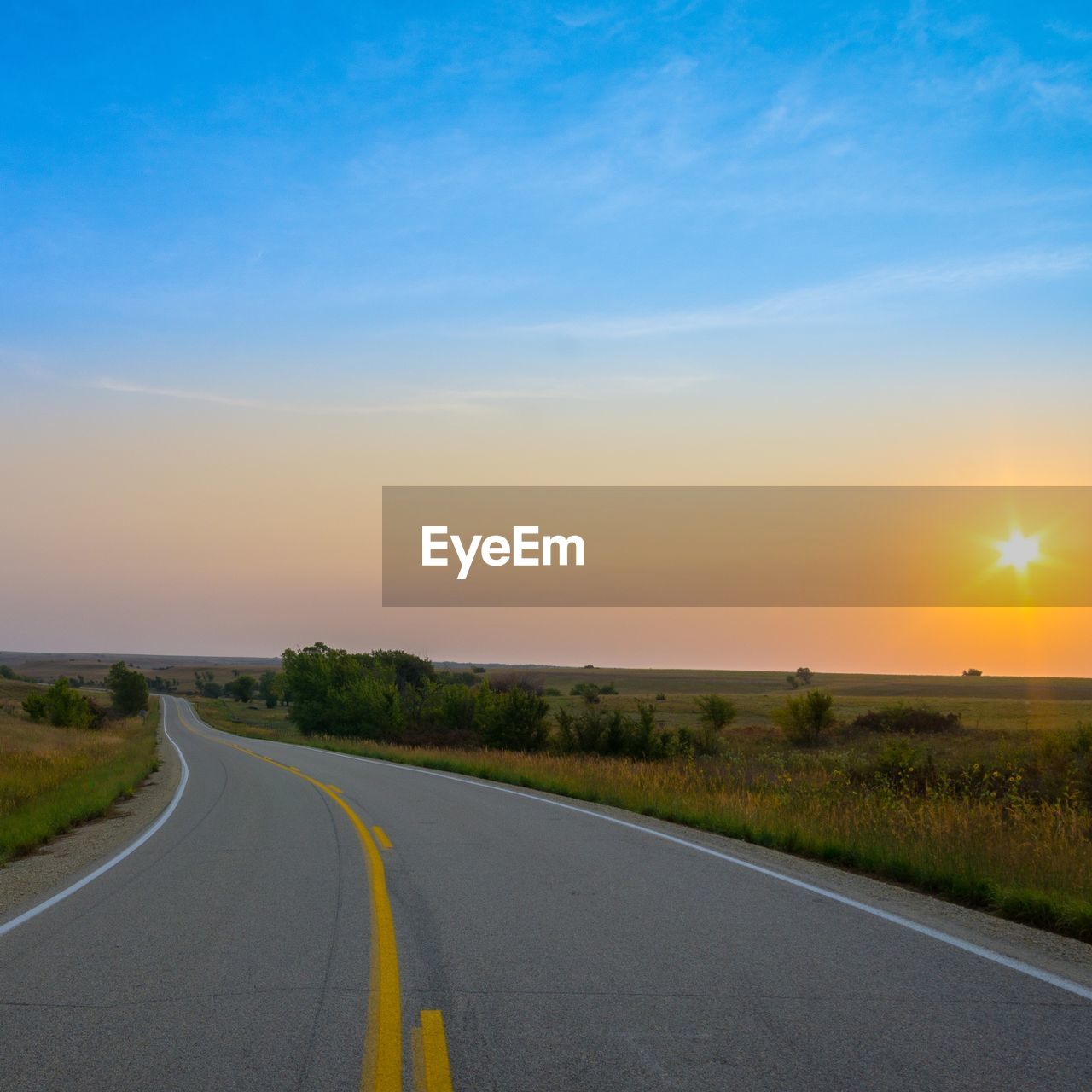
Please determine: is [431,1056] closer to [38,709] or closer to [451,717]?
[451,717]

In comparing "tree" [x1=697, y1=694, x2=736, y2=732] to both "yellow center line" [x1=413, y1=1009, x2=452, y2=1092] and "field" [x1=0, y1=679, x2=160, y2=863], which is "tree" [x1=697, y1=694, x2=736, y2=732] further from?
"yellow center line" [x1=413, y1=1009, x2=452, y2=1092]

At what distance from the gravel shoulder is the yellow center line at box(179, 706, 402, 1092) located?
339cm

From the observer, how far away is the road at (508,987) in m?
4.82

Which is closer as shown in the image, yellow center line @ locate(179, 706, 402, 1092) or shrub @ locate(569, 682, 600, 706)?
yellow center line @ locate(179, 706, 402, 1092)

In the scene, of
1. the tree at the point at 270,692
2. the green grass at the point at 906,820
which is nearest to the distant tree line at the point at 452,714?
the green grass at the point at 906,820

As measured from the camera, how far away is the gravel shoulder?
10195mm

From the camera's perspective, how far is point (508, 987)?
621 cm

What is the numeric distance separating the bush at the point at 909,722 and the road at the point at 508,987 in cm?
4988

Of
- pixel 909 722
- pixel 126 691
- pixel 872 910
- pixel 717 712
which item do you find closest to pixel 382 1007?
pixel 872 910

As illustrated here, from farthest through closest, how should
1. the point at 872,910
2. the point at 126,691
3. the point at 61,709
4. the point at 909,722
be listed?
the point at 126,691 → the point at 61,709 → the point at 909,722 → the point at 872,910

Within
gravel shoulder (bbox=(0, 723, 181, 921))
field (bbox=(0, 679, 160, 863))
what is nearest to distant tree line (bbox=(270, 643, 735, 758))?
field (bbox=(0, 679, 160, 863))

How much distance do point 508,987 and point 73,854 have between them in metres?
9.56

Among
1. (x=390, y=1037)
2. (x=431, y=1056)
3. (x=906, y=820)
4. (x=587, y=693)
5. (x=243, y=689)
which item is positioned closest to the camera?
(x=431, y=1056)

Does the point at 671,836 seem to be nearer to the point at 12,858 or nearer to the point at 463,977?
the point at 463,977
